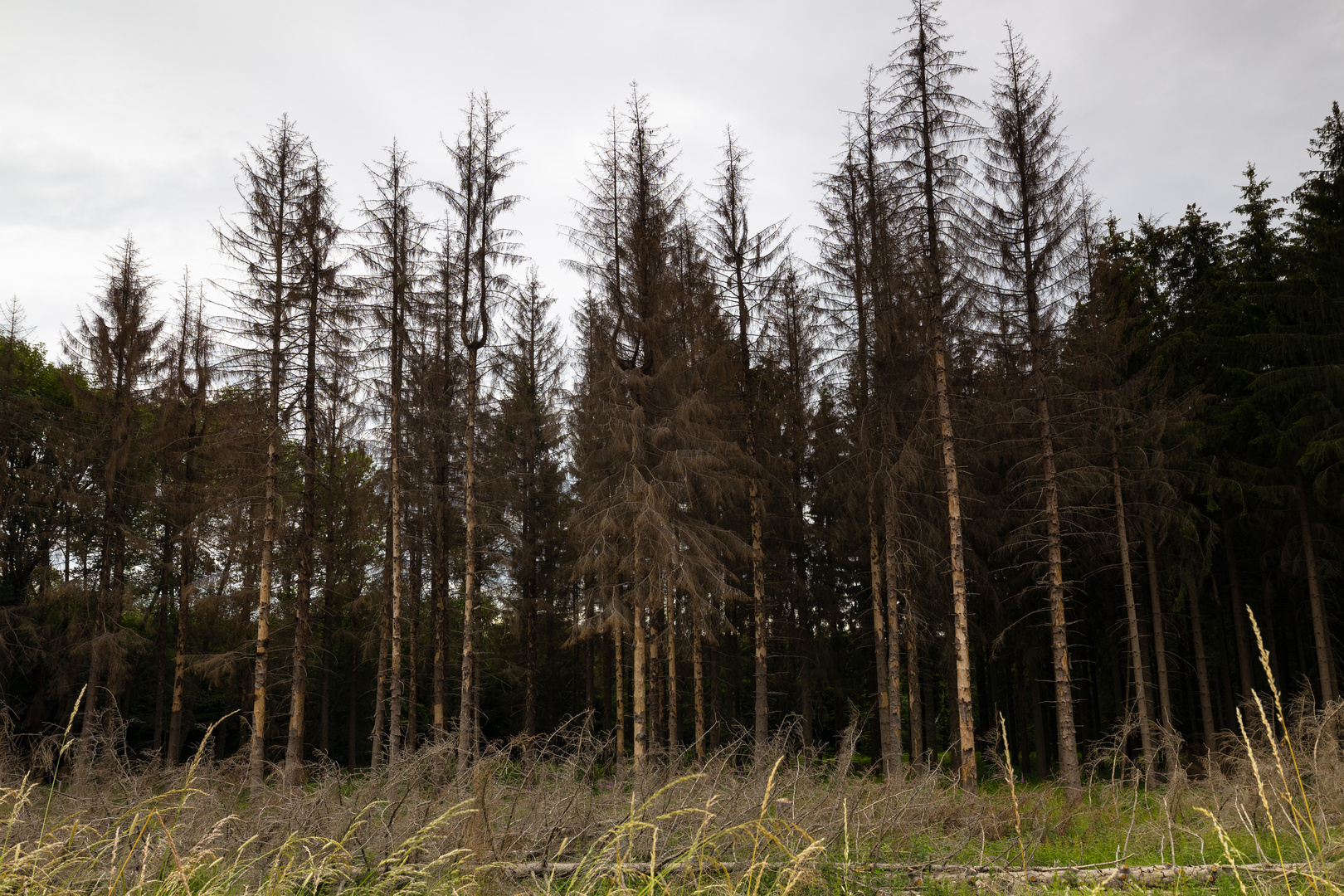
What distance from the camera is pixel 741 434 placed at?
1912 cm

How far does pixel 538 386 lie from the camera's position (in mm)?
24984

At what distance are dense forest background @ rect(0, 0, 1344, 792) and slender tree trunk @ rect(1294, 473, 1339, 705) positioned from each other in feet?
0.29

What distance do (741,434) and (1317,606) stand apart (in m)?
13.2

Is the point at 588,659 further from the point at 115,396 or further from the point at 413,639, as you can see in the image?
the point at 115,396

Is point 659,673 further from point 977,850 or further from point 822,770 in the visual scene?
point 977,850

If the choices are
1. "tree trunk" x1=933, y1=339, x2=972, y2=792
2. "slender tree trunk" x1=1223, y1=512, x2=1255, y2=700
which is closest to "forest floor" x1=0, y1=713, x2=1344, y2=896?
"tree trunk" x1=933, y1=339, x2=972, y2=792

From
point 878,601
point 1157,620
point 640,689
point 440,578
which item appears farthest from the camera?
point 440,578

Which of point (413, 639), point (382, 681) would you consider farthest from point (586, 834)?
point (413, 639)

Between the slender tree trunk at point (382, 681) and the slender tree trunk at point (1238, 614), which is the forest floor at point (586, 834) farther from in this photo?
the slender tree trunk at point (1238, 614)

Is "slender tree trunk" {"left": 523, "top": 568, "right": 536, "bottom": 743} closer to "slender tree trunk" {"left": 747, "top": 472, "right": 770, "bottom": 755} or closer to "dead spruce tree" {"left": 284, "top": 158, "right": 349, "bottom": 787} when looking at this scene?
"dead spruce tree" {"left": 284, "top": 158, "right": 349, "bottom": 787}

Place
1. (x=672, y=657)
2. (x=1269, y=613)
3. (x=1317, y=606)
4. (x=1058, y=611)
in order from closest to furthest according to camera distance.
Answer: (x=1058, y=611), (x=1317, y=606), (x=672, y=657), (x=1269, y=613)

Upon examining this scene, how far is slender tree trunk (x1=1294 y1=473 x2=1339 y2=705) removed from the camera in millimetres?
15914

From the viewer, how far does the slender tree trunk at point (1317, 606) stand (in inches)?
627

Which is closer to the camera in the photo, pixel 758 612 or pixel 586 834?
pixel 586 834
